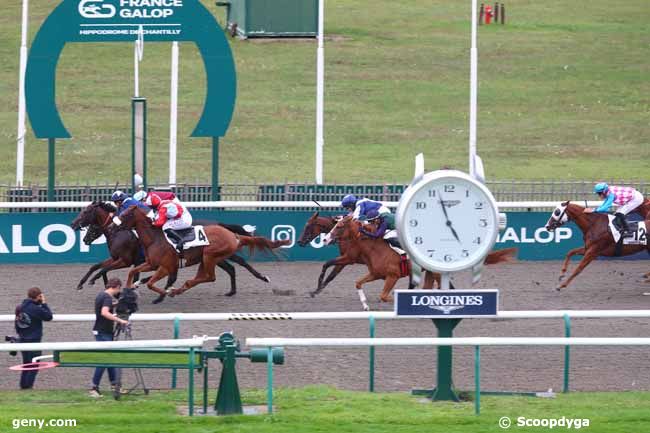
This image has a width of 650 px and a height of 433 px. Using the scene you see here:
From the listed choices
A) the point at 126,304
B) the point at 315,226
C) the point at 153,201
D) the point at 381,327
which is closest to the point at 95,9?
the point at 153,201

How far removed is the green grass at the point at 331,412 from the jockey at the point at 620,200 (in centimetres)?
747

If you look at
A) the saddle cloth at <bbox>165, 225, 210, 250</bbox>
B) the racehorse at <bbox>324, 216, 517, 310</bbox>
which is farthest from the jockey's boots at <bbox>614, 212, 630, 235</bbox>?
the saddle cloth at <bbox>165, 225, 210, 250</bbox>

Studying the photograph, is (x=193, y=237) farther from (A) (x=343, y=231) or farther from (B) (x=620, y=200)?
(B) (x=620, y=200)

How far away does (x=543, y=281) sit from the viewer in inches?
795

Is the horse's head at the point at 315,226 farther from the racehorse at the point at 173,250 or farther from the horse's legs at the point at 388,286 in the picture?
the horse's legs at the point at 388,286

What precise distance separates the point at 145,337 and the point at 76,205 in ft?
18.7

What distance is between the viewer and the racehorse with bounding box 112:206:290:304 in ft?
59.6

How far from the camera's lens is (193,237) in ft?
60.3

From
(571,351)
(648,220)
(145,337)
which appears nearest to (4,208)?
(145,337)

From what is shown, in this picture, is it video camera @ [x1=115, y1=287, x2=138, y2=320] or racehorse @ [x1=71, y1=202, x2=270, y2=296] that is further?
racehorse @ [x1=71, y1=202, x2=270, y2=296]

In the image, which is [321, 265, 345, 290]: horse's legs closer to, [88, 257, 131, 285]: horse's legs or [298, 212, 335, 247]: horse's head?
[298, 212, 335, 247]: horse's head

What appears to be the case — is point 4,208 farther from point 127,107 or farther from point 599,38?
point 599,38

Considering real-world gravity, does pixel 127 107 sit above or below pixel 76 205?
above

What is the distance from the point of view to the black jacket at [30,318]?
12914 mm
